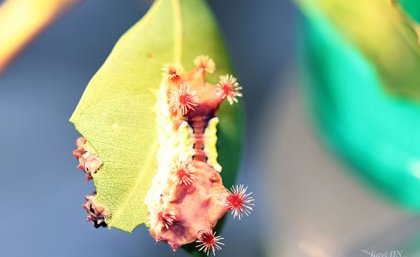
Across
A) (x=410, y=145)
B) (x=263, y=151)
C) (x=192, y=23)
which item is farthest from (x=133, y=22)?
(x=410, y=145)

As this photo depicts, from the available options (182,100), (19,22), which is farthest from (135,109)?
(19,22)

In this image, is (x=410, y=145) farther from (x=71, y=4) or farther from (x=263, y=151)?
(x=71, y=4)

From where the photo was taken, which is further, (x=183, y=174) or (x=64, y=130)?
(x=64, y=130)

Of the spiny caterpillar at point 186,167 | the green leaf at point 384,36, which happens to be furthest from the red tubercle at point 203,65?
the green leaf at point 384,36

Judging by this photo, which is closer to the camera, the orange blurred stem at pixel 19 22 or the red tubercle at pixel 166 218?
the red tubercle at pixel 166 218

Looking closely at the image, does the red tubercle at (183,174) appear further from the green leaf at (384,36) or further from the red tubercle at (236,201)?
the green leaf at (384,36)

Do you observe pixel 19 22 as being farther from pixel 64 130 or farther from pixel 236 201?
pixel 236 201
